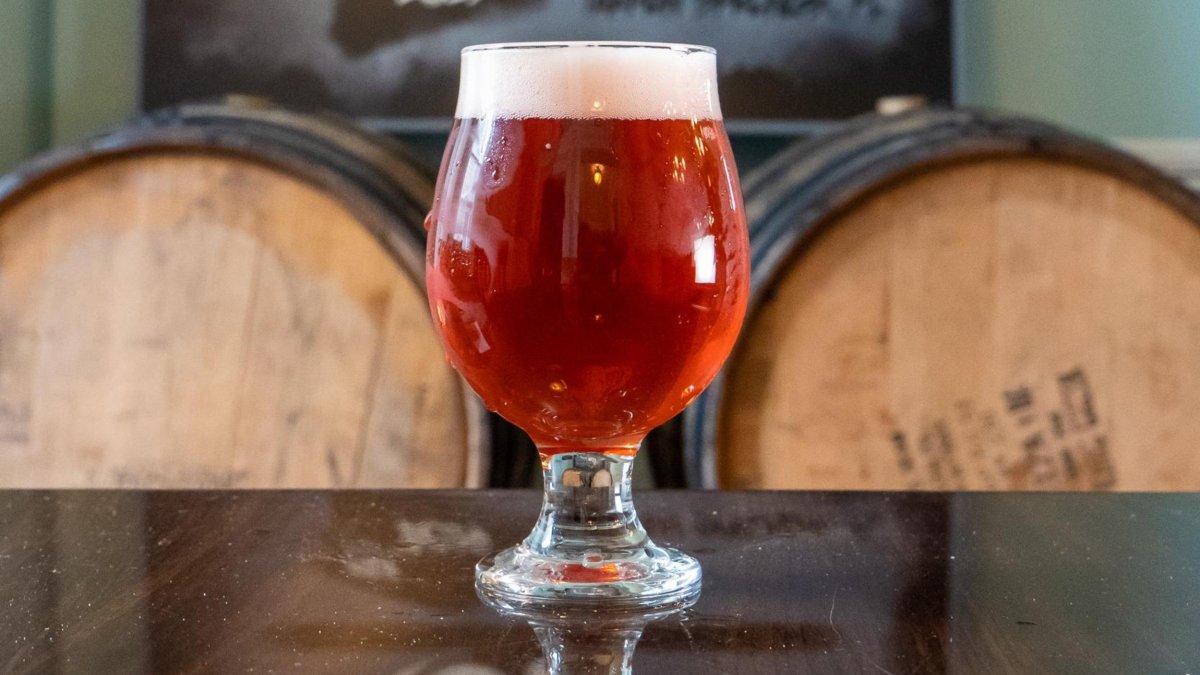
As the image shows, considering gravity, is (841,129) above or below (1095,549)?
above

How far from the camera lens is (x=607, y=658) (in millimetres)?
396

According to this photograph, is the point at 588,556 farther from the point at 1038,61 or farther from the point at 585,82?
the point at 1038,61

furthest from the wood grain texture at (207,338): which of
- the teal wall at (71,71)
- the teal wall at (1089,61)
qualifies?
the teal wall at (1089,61)

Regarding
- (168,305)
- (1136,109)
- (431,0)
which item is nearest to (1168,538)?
(168,305)

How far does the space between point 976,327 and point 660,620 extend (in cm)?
81

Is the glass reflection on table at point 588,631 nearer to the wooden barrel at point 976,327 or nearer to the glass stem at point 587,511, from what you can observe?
the glass stem at point 587,511

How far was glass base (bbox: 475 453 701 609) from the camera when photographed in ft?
1.53

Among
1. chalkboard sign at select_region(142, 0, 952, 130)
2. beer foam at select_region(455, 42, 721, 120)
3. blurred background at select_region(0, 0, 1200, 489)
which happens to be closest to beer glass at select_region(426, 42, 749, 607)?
beer foam at select_region(455, 42, 721, 120)

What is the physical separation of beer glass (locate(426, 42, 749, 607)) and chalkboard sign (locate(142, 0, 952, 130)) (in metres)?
1.16

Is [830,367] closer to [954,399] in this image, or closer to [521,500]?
[954,399]

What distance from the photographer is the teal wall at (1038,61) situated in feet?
5.20

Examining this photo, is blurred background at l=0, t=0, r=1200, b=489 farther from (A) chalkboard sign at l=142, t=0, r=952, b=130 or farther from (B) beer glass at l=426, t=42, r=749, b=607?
(B) beer glass at l=426, t=42, r=749, b=607

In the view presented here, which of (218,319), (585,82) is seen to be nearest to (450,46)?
(218,319)

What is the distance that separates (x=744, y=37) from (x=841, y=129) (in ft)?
1.21
